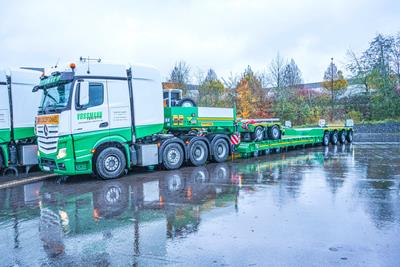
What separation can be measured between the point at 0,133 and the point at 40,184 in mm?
2534

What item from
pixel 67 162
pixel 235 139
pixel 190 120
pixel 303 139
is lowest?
pixel 303 139

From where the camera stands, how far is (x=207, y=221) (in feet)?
19.3

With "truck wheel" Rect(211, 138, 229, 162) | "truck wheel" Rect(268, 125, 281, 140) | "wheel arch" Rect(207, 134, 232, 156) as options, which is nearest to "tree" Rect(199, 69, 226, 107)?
"truck wheel" Rect(268, 125, 281, 140)

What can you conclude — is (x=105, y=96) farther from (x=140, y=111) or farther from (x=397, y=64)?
(x=397, y=64)

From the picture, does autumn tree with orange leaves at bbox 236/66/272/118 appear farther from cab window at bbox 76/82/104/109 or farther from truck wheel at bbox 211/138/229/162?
cab window at bbox 76/82/104/109

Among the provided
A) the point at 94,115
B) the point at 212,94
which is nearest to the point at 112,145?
the point at 94,115

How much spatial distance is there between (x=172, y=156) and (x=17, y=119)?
509 centimetres

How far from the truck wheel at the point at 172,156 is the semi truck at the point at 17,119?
429 centimetres

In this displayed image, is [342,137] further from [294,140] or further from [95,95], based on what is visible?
[95,95]

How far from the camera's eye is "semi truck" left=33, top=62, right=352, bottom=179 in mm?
9555

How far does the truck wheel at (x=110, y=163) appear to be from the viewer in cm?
1015

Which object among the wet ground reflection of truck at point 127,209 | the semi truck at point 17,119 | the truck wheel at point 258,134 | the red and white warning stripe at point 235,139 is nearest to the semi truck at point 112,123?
the wet ground reflection of truck at point 127,209

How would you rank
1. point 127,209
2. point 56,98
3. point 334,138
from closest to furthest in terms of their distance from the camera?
point 127,209 → point 56,98 → point 334,138

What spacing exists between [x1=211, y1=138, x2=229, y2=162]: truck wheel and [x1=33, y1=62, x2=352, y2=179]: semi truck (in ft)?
1.15
